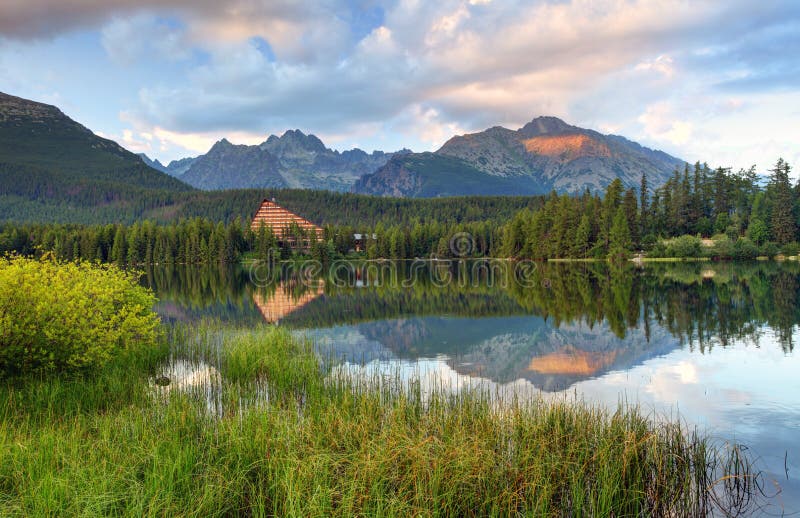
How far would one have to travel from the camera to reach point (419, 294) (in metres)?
60.8

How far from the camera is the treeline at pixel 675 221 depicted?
113625mm

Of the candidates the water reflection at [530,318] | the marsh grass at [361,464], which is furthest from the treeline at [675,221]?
the marsh grass at [361,464]

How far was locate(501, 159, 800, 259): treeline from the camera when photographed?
113625 millimetres

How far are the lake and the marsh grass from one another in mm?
2342

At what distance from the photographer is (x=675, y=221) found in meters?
129

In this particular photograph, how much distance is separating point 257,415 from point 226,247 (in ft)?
518

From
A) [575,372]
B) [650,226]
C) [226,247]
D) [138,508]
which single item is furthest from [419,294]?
[226,247]

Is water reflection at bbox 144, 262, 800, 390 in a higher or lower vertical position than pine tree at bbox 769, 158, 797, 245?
lower

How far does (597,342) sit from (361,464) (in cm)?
2355

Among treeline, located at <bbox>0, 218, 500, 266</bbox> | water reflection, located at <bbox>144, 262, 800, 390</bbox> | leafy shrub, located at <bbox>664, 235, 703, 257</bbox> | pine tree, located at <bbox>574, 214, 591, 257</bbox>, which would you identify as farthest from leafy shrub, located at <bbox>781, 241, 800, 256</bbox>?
treeline, located at <bbox>0, 218, 500, 266</bbox>

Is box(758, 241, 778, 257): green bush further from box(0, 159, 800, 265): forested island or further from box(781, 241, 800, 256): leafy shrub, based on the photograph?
box(781, 241, 800, 256): leafy shrub

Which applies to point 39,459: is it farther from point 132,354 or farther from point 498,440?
point 132,354

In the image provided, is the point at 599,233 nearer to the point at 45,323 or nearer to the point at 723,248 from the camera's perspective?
the point at 723,248

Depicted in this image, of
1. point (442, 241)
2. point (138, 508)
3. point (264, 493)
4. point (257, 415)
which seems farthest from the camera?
point (442, 241)
